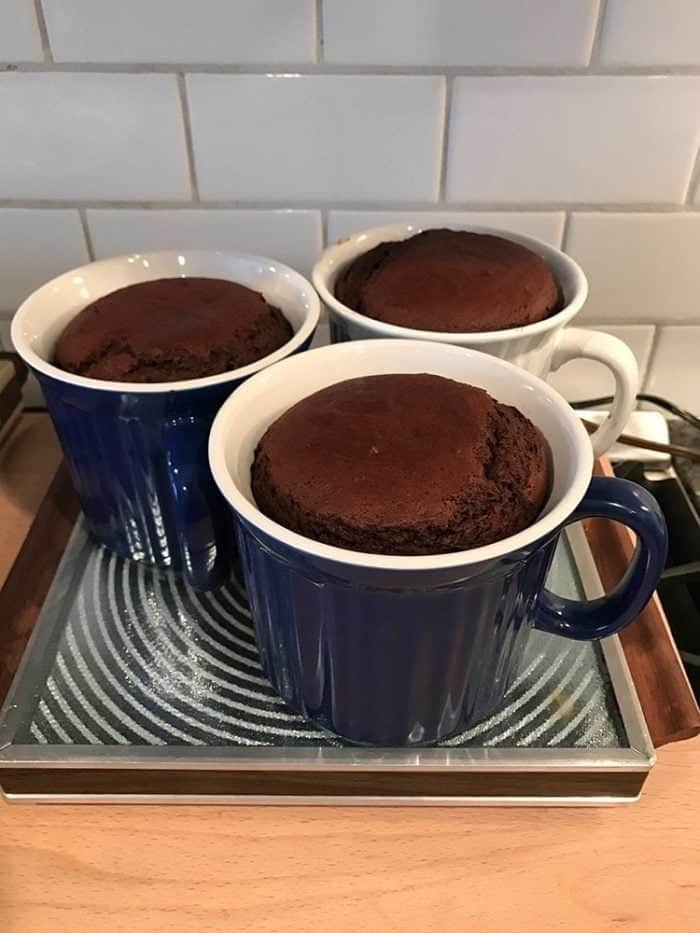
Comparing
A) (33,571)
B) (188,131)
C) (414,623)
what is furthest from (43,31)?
(414,623)

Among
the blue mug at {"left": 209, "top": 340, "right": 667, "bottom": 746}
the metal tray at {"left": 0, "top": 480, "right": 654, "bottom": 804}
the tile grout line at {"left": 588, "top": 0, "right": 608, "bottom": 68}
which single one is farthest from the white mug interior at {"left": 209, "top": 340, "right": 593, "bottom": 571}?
the tile grout line at {"left": 588, "top": 0, "right": 608, "bottom": 68}

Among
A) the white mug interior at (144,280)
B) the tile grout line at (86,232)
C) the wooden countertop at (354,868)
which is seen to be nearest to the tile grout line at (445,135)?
the white mug interior at (144,280)

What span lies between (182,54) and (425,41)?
0.15 m

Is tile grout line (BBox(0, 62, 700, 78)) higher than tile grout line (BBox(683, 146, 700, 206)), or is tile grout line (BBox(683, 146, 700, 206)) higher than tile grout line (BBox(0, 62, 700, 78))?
tile grout line (BBox(0, 62, 700, 78))

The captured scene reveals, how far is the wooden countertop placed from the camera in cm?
37

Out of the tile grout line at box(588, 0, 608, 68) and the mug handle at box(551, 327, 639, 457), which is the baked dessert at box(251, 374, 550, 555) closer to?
the mug handle at box(551, 327, 639, 457)

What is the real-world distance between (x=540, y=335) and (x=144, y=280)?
0.25m

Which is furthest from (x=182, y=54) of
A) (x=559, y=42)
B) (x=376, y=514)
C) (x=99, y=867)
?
(x=99, y=867)

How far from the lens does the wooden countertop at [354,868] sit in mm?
367

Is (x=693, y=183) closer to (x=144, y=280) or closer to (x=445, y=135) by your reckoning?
(x=445, y=135)

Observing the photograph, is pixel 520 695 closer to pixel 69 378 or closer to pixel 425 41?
pixel 69 378

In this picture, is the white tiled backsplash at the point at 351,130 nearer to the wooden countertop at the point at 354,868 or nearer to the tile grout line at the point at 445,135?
the tile grout line at the point at 445,135

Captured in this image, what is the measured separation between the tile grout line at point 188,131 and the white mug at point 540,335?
123 millimetres

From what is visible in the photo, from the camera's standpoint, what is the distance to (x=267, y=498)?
387 mm
